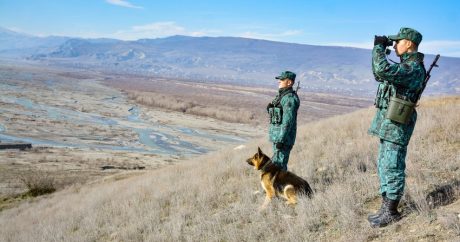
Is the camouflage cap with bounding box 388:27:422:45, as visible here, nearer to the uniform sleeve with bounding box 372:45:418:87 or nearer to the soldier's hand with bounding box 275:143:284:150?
the uniform sleeve with bounding box 372:45:418:87

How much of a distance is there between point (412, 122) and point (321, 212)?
1.89 metres

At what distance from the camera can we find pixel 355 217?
17.5 ft

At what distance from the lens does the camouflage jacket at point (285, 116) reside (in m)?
7.07

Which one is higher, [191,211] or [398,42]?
[398,42]

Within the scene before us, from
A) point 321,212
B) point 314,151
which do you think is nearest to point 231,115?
point 314,151

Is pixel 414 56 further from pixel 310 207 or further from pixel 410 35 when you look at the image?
pixel 310 207

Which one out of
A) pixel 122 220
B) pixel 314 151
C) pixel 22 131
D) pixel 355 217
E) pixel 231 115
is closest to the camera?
pixel 355 217

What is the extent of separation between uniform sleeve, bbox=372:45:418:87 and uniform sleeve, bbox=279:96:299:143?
2.59m

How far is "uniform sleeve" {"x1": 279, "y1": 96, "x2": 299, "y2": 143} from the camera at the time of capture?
7.05 meters

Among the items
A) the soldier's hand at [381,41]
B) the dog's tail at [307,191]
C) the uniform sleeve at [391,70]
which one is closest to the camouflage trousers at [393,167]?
the uniform sleeve at [391,70]

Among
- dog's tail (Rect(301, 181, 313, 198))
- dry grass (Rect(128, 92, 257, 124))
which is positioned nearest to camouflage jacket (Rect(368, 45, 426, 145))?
dog's tail (Rect(301, 181, 313, 198))

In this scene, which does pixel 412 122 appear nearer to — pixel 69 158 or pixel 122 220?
pixel 122 220

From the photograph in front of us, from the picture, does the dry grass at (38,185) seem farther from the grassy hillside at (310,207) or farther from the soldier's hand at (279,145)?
the soldier's hand at (279,145)

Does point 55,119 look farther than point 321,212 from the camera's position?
Yes
